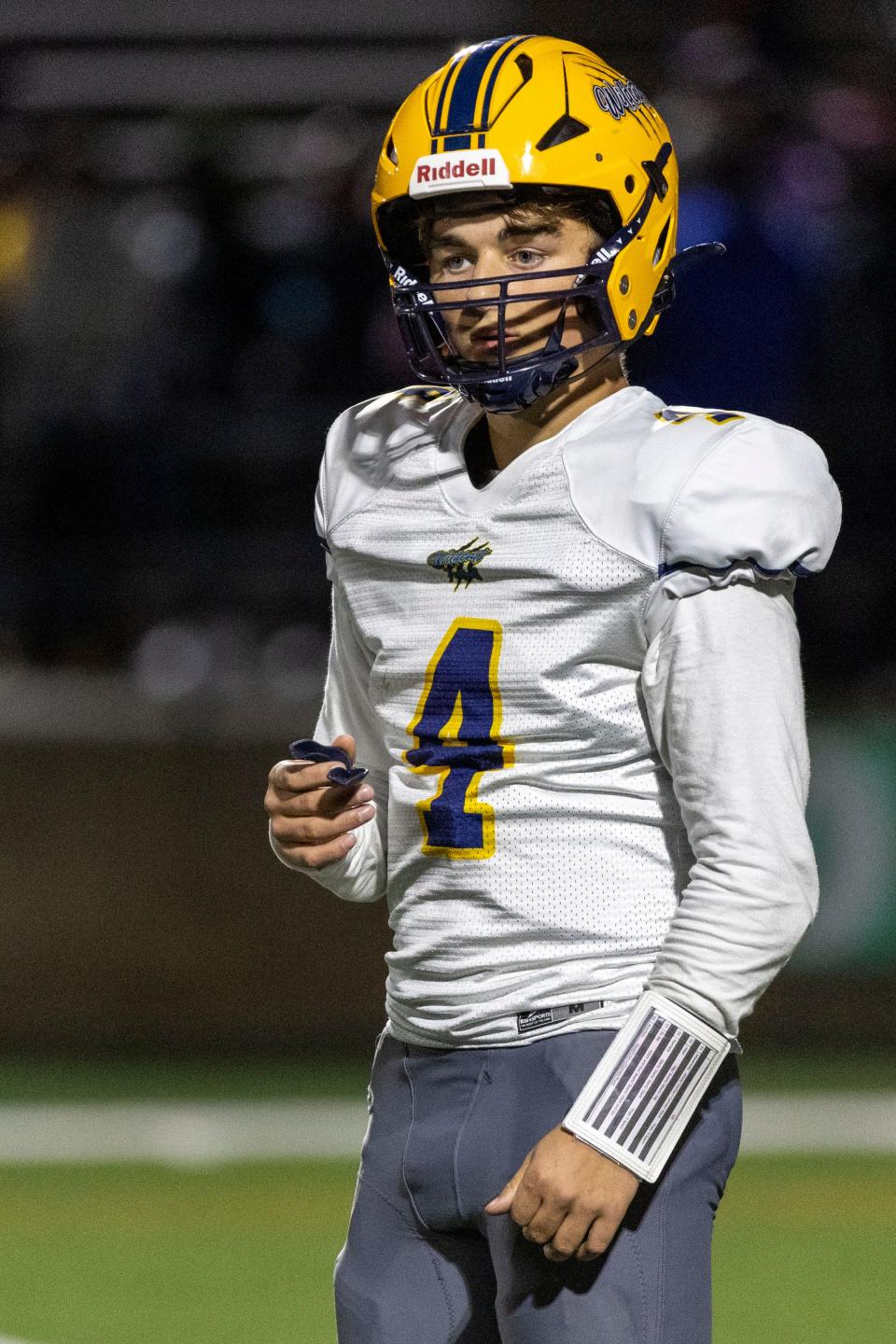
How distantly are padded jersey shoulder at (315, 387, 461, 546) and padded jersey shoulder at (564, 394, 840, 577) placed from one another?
272 mm

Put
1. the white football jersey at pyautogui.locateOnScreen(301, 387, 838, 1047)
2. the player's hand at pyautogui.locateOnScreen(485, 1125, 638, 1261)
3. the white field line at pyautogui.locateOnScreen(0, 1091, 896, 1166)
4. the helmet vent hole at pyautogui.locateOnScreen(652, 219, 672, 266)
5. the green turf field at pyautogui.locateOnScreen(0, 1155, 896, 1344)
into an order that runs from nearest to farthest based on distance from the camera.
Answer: the player's hand at pyautogui.locateOnScreen(485, 1125, 638, 1261) < the white football jersey at pyautogui.locateOnScreen(301, 387, 838, 1047) < the helmet vent hole at pyautogui.locateOnScreen(652, 219, 672, 266) < the green turf field at pyautogui.locateOnScreen(0, 1155, 896, 1344) < the white field line at pyautogui.locateOnScreen(0, 1091, 896, 1166)

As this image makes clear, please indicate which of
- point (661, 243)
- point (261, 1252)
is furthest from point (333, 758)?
point (261, 1252)

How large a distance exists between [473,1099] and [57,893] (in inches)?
122

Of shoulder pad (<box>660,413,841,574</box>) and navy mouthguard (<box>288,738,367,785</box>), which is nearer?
shoulder pad (<box>660,413,841,574</box>)

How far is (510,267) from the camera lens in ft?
5.71

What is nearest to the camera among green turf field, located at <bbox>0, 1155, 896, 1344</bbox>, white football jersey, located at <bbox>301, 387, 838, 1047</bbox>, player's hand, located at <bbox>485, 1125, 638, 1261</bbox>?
player's hand, located at <bbox>485, 1125, 638, 1261</bbox>

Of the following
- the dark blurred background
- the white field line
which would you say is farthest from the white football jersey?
the dark blurred background

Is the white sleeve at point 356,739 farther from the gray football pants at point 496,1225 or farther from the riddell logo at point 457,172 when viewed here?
the riddell logo at point 457,172

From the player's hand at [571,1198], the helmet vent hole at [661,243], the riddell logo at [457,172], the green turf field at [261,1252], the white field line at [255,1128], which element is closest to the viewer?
the player's hand at [571,1198]

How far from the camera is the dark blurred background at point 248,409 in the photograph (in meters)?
4.57

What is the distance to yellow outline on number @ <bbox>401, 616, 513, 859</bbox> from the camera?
1.69 metres

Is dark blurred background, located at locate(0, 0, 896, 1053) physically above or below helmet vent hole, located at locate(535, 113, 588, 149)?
below

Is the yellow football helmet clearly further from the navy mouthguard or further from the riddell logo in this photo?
the navy mouthguard

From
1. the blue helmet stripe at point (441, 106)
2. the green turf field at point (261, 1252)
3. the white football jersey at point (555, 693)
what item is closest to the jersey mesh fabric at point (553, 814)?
the white football jersey at point (555, 693)
